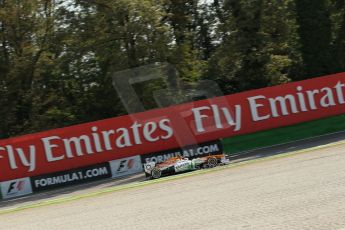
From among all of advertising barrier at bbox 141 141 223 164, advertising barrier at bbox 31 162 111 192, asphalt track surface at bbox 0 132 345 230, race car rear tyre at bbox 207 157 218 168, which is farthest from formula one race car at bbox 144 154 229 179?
advertising barrier at bbox 31 162 111 192

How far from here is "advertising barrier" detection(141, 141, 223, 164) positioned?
2050cm

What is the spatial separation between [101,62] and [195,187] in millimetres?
17021

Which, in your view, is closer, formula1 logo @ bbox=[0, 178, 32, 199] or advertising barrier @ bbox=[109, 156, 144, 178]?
formula1 logo @ bbox=[0, 178, 32, 199]

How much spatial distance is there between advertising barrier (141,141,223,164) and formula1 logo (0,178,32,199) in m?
4.55

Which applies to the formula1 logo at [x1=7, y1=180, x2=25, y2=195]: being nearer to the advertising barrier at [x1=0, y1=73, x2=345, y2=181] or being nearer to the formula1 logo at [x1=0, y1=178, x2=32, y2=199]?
the formula1 logo at [x1=0, y1=178, x2=32, y2=199]

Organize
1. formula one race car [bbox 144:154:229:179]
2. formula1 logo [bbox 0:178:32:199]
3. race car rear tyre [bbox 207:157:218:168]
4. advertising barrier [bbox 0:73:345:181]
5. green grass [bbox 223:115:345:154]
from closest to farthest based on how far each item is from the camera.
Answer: formula one race car [bbox 144:154:229:179], race car rear tyre [bbox 207:157:218:168], formula1 logo [bbox 0:178:32:199], advertising barrier [bbox 0:73:345:181], green grass [bbox 223:115:345:154]

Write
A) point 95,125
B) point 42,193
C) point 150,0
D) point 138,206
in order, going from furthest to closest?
point 150,0, point 95,125, point 42,193, point 138,206

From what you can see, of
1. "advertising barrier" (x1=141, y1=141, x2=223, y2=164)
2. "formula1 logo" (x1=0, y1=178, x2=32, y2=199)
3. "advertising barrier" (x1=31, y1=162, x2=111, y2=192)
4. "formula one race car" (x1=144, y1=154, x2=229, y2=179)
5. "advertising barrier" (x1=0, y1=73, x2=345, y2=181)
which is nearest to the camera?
"formula one race car" (x1=144, y1=154, x2=229, y2=179)

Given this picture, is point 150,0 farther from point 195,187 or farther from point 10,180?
point 195,187

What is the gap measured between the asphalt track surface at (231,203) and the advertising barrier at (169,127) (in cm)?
516

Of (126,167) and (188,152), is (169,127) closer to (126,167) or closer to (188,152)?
(188,152)

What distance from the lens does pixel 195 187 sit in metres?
12.7

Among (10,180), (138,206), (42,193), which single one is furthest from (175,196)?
(10,180)

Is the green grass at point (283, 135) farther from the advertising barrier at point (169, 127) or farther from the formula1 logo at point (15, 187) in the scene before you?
the formula1 logo at point (15, 187)
